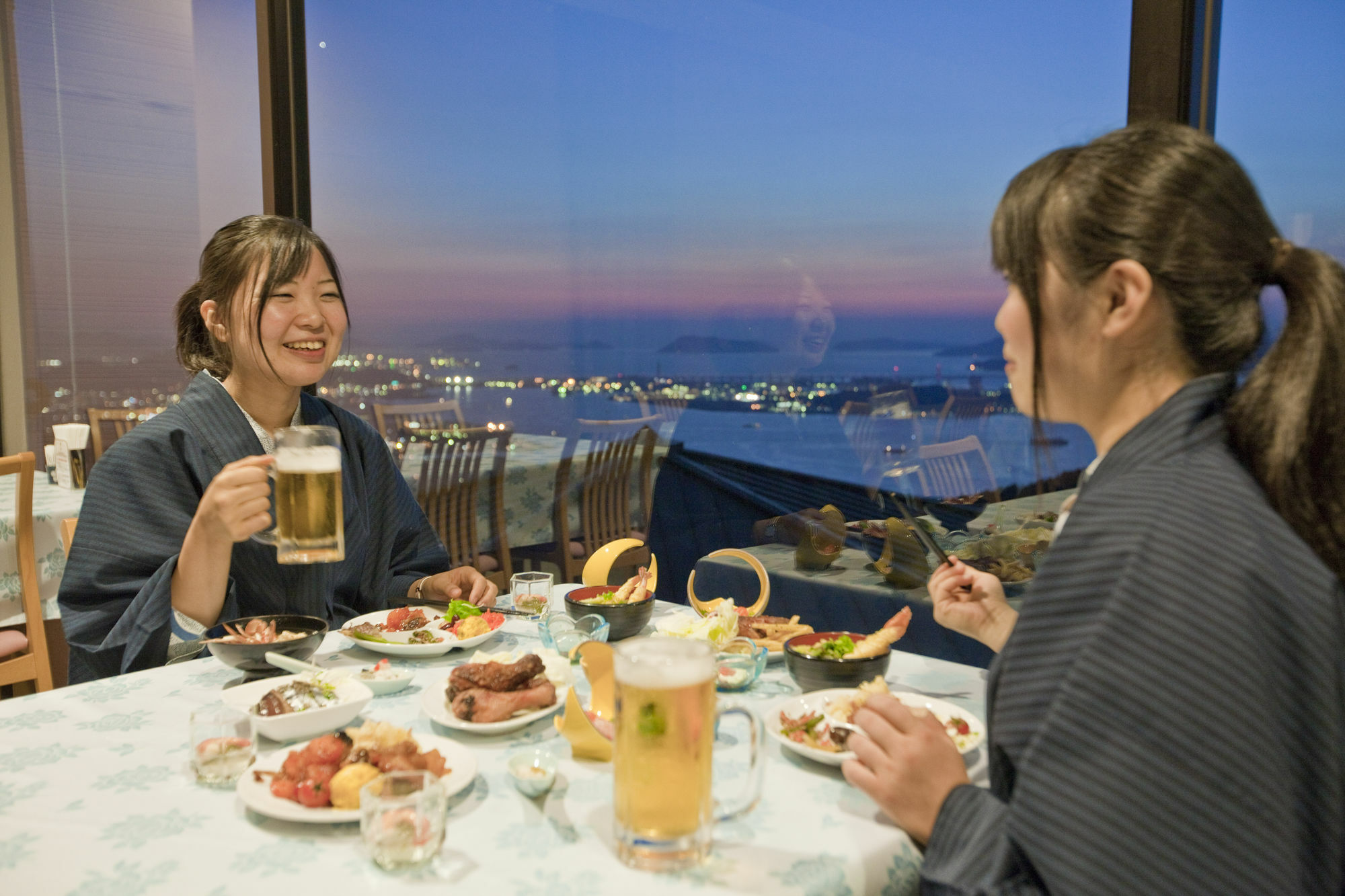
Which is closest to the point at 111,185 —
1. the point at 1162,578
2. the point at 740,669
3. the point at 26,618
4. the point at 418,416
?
the point at 418,416

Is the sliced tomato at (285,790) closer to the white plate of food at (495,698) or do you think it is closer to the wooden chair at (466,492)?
the white plate of food at (495,698)

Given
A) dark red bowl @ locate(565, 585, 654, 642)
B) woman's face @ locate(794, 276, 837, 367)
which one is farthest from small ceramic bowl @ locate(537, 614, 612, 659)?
woman's face @ locate(794, 276, 837, 367)

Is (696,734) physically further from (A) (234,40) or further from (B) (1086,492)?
(A) (234,40)

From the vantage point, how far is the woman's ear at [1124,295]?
2.97ft

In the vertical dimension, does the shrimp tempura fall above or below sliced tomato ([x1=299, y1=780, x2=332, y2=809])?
above

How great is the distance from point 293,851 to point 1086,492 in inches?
32.8

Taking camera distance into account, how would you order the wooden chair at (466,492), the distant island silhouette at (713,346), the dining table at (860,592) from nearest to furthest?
the dining table at (860,592), the distant island silhouette at (713,346), the wooden chair at (466,492)

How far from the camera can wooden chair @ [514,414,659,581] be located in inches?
137

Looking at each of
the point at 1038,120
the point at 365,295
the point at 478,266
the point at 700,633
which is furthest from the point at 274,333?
the point at 365,295

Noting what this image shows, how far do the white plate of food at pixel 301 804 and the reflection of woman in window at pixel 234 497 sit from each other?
22.5 inches

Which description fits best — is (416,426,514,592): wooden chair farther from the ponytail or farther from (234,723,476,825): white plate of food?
the ponytail

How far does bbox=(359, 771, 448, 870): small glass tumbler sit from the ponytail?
2.66ft

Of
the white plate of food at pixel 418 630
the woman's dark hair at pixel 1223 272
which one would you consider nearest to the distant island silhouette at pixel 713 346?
the white plate of food at pixel 418 630

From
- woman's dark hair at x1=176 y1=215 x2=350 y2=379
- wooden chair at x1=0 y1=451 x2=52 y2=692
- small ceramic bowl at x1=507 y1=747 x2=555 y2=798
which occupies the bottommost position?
wooden chair at x1=0 y1=451 x2=52 y2=692
